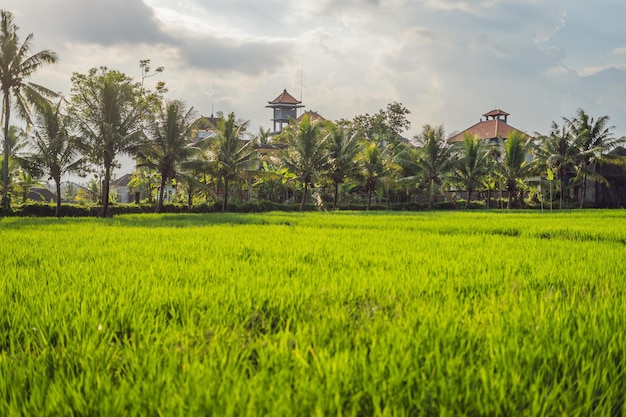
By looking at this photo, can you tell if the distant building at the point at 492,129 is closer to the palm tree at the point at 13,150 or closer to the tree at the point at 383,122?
the tree at the point at 383,122

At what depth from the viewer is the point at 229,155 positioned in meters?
23.5

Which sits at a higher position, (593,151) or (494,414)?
(593,151)

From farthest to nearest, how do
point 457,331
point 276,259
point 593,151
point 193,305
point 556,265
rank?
1. point 593,151
2. point 276,259
3. point 556,265
4. point 193,305
5. point 457,331

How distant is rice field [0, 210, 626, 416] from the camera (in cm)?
118

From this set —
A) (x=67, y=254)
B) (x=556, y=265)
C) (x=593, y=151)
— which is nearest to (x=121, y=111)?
(x=67, y=254)

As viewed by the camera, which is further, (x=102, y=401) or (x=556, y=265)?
(x=556, y=265)

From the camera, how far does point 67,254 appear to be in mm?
4500

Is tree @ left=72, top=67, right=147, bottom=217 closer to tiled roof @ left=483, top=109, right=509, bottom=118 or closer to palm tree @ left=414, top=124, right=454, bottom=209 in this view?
palm tree @ left=414, top=124, right=454, bottom=209

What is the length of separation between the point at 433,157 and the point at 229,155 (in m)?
12.5

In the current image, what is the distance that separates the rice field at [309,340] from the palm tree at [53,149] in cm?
1670

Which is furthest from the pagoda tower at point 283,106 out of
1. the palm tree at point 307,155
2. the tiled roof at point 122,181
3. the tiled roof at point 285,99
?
the palm tree at point 307,155

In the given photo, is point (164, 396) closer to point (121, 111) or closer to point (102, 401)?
point (102, 401)

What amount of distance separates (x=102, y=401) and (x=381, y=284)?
1.87 metres

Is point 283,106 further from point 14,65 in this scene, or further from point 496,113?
point 14,65
